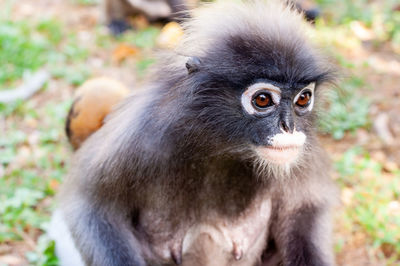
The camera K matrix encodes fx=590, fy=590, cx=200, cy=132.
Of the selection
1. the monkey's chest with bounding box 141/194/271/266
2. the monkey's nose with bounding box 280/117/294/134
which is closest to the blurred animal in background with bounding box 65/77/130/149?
the monkey's chest with bounding box 141/194/271/266

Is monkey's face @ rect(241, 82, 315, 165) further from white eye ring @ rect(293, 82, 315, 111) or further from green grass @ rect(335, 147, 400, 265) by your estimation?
green grass @ rect(335, 147, 400, 265)

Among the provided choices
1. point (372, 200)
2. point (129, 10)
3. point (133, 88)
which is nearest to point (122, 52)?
point (129, 10)

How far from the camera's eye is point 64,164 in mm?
4355

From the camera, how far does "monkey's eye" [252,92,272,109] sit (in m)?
2.36

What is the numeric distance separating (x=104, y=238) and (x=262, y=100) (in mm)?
1050

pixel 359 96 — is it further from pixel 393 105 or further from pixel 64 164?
pixel 64 164

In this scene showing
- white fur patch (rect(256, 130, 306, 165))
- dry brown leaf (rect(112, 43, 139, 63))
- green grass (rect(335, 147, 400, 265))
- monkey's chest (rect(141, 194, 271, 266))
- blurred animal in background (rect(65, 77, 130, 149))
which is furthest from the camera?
dry brown leaf (rect(112, 43, 139, 63))

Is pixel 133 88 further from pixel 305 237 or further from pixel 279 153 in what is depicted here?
pixel 279 153

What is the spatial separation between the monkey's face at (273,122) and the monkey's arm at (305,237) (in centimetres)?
66

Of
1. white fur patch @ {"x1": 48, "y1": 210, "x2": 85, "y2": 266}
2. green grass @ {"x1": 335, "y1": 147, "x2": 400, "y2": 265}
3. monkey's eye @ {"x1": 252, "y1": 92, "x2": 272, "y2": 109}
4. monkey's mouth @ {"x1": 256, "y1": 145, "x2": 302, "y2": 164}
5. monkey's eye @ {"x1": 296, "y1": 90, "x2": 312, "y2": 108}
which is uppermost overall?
monkey's eye @ {"x1": 252, "y1": 92, "x2": 272, "y2": 109}

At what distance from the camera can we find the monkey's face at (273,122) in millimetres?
2357

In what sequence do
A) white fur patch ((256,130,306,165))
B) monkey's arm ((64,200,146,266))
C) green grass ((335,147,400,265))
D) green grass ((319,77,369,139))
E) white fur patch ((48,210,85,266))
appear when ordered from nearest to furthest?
white fur patch ((256,130,306,165)) < monkey's arm ((64,200,146,266)) < white fur patch ((48,210,85,266)) < green grass ((335,147,400,265)) < green grass ((319,77,369,139))

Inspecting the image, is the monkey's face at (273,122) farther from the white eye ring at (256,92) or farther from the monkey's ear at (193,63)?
the monkey's ear at (193,63)

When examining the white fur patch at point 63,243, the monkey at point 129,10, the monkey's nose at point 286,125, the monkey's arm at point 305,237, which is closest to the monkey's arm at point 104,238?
the white fur patch at point 63,243
